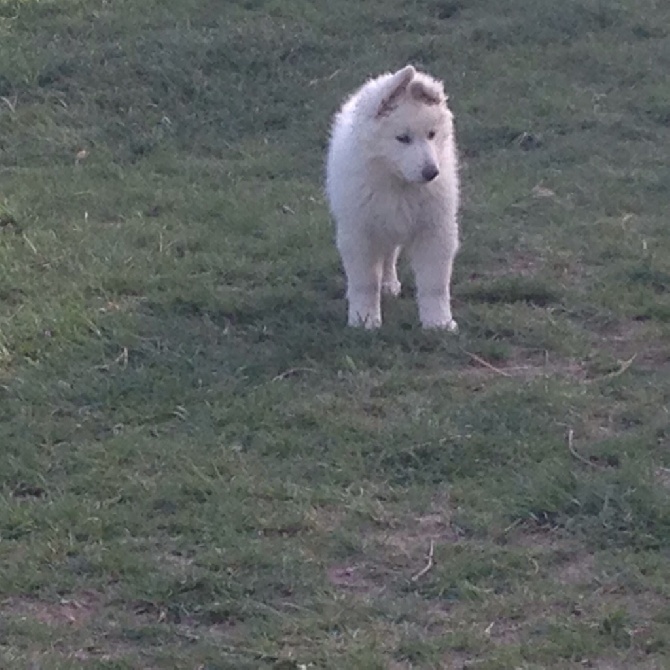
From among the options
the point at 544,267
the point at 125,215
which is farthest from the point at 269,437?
the point at 125,215

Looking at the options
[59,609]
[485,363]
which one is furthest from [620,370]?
[59,609]

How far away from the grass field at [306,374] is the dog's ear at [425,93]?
93 centimetres

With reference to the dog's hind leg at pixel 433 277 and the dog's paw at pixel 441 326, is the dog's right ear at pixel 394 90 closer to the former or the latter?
the dog's hind leg at pixel 433 277

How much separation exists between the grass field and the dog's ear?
926 millimetres

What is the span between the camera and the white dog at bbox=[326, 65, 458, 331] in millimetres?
6340

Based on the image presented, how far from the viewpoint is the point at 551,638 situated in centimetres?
436

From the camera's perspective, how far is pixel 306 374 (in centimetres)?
620

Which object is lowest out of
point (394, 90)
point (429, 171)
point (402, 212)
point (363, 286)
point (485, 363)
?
point (485, 363)

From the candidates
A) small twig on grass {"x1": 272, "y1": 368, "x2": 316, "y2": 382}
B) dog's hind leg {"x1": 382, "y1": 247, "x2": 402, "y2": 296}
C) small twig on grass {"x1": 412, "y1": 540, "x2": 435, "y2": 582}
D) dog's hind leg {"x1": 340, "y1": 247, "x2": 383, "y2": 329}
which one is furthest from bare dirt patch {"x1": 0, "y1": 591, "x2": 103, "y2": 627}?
dog's hind leg {"x1": 382, "y1": 247, "x2": 402, "y2": 296}

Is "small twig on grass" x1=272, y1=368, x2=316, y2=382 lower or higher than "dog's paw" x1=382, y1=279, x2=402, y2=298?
higher

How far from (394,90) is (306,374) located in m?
1.16

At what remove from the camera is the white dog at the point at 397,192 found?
634 cm

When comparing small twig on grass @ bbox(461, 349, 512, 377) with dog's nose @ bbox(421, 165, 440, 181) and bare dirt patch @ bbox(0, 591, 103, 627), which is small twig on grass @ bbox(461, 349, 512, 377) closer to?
dog's nose @ bbox(421, 165, 440, 181)

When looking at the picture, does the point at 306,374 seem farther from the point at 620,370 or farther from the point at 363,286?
the point at 620,370
